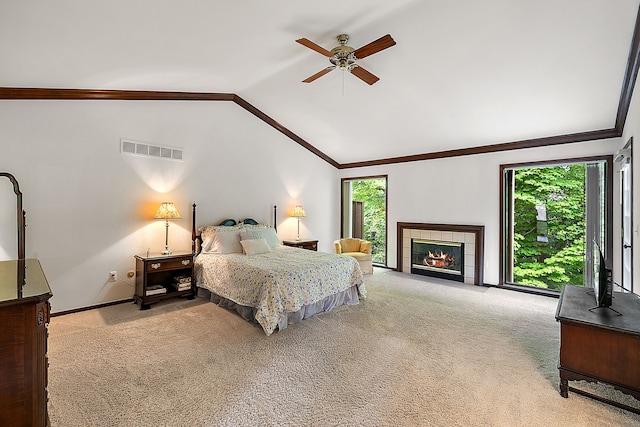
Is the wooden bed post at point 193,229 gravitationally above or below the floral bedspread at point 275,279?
above

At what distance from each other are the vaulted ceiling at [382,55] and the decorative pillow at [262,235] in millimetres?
2201

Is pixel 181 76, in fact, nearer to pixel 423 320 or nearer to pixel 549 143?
pixel 423 320

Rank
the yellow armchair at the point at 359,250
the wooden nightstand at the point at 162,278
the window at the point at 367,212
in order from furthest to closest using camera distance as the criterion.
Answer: the window at the point at 367,212, the yellow armchair at the point at 359,250, the wooden nightstand at the point at 162,278

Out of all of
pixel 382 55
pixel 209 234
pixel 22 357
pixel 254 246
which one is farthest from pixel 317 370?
pixel 382 55

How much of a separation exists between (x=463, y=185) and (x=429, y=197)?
26.1 inches

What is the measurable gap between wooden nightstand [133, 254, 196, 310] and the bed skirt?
31 cm

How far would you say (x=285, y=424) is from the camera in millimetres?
1860

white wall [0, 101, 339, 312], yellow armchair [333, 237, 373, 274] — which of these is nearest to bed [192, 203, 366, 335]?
white wall [0, 101, 339, 312]

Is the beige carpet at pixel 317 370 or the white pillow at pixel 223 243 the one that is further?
the white pillow at pixel 223 243

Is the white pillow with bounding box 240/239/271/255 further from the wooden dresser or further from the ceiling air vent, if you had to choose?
the wooden dresser

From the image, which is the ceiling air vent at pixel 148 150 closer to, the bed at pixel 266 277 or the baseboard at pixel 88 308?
the bed at pixel 266 277

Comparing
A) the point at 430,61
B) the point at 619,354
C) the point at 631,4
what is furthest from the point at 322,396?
the point at 631,4

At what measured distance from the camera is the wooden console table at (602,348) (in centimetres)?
196

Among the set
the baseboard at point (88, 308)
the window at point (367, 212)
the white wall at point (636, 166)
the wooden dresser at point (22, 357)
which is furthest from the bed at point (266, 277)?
the white wall at point (636, 166)
